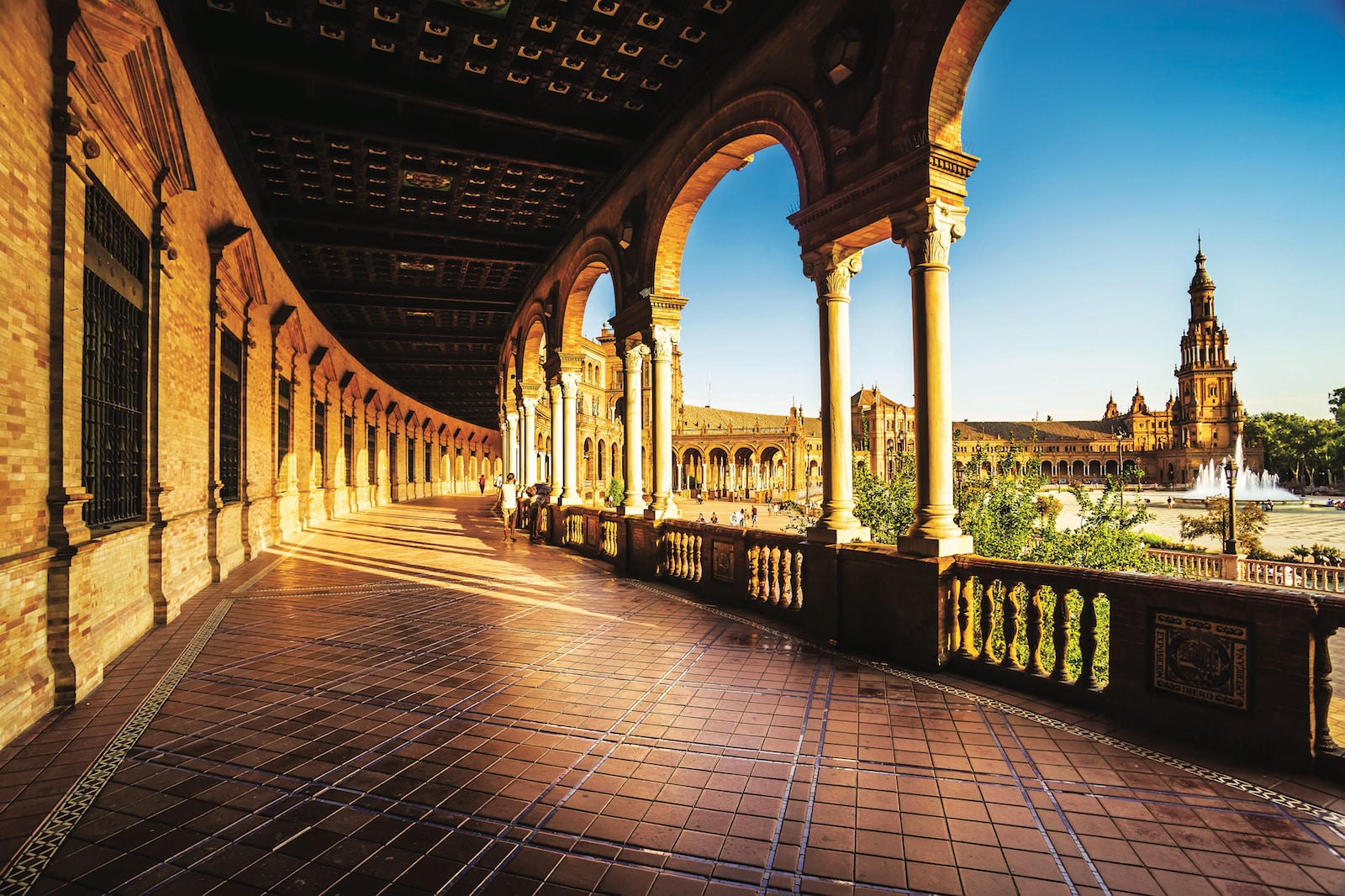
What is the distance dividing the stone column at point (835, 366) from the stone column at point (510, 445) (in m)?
18.3

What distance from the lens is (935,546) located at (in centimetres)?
514

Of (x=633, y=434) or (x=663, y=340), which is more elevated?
(x=663, y=340)

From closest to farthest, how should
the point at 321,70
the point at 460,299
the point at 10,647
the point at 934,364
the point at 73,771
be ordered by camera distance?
the point at 73,771
the point at 10,647
the point at 934,364
the point at 321,70
the point at 460,299

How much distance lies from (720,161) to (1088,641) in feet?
23.3

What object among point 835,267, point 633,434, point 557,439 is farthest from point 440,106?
point 557,439

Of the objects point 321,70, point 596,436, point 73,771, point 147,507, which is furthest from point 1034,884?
point 596,436

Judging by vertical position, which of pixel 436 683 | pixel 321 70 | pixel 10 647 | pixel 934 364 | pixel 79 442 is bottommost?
pixel 436 683

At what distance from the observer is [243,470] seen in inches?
447

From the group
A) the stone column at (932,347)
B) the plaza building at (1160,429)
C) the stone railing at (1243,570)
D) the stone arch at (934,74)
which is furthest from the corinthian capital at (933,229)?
the plaza building at (1160,429)

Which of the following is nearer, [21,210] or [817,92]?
[21,210]

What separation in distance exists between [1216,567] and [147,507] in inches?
1001

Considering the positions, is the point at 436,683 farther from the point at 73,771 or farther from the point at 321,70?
the point at 321,70

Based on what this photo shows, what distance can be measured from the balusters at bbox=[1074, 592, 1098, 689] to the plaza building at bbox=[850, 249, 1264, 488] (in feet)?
267

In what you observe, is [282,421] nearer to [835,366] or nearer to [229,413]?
[229,413]
